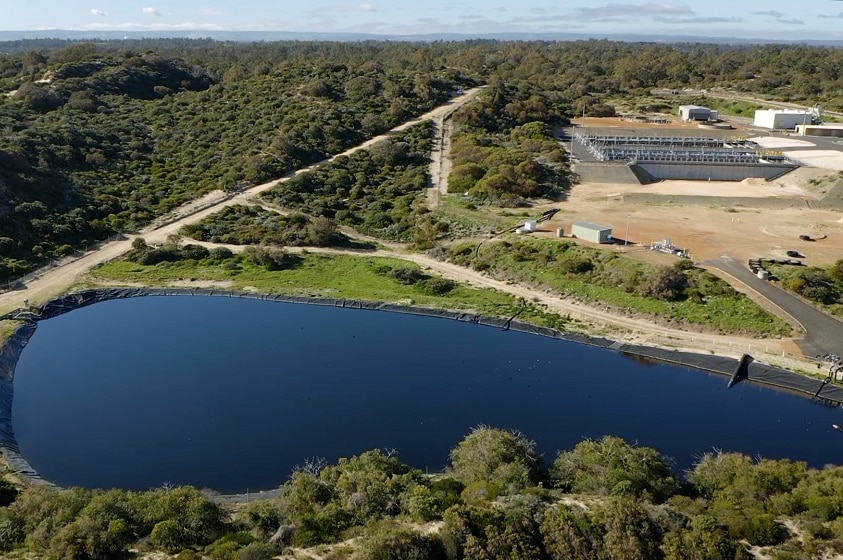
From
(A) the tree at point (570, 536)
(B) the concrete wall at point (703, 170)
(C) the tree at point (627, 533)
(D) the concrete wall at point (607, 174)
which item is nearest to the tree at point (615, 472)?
(C) the tree at point (627, 533)

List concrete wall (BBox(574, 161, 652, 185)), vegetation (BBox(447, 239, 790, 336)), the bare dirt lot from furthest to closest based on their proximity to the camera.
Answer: concrete wall (BBox(574, 161, 652, 185)) → the bare dirt lot → vegetation (BBox(447, 239, 790, 336))

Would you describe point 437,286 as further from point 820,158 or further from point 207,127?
point 820,158

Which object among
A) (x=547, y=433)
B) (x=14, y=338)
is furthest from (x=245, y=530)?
(x=14, y=338)

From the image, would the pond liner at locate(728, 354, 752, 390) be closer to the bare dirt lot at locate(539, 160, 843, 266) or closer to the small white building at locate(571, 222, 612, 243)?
the bare dirt lot at locate(539, 160, 843, 266)

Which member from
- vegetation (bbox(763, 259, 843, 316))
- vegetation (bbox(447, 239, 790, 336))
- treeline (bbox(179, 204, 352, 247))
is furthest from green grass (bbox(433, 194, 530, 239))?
vegetation (bbox(763, 259, 843, 316))

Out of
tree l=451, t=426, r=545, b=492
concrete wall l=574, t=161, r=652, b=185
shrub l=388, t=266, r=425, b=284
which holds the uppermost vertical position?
concrete wall l=574, t=161, r=652, b=185

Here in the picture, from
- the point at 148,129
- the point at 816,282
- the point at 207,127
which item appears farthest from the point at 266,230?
the point at 816,282

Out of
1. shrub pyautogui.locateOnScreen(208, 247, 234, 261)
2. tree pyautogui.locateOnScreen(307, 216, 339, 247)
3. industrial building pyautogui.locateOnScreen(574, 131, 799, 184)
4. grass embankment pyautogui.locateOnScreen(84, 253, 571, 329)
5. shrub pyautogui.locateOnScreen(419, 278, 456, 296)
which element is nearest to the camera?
grass embankment pyautogui.locateOnScreen(84, 253, 571, 329)

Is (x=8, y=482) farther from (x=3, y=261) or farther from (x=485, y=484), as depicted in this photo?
(x=3, y=261)
